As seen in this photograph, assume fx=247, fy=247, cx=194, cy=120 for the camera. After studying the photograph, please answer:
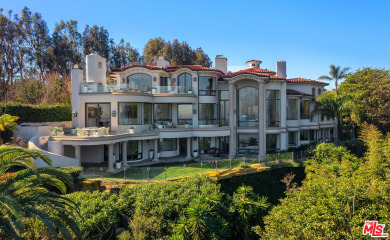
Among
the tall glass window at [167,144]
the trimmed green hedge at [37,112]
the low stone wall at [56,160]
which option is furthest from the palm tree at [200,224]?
the trimmed green hedge at [37,112]

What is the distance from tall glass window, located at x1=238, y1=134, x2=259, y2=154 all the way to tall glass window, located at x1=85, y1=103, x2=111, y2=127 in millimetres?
14671

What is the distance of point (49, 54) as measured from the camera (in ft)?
140

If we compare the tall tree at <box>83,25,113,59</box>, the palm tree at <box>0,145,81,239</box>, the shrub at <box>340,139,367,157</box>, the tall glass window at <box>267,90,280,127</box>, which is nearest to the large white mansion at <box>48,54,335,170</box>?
the tall glass window at <box>267,90,280,127</box>

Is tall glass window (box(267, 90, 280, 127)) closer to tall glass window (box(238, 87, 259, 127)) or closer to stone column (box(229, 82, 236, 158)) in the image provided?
tall glass window (box(238, 87, 259, 127))

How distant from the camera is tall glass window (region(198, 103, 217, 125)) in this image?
27484mm

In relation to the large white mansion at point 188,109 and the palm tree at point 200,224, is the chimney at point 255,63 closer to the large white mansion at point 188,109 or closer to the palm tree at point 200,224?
the large white mansion at point 188,109

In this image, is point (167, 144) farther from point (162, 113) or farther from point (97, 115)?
point (97, 115)

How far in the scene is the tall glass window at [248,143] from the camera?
28280 millimetres

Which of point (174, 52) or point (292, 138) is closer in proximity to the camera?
point (292, 138)

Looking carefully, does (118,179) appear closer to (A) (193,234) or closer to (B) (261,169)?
(A) (193,234)

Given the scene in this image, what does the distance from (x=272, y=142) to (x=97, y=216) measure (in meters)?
21.9

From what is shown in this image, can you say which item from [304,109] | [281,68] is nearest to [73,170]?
[281,68]

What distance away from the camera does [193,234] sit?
1185 centimetres

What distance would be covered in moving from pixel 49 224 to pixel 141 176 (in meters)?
11.7
